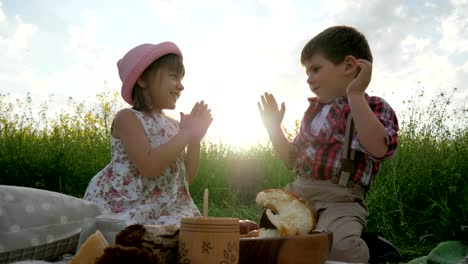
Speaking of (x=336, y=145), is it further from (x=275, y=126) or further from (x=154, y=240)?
(x=154, y=240)

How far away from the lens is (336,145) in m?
2.63

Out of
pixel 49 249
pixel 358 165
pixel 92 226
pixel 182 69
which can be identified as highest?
pixel 182 69

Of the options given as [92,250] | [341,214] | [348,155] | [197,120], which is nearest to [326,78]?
[348,155]

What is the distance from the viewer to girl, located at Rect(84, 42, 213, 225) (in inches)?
117

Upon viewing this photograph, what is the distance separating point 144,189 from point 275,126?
2.74ft

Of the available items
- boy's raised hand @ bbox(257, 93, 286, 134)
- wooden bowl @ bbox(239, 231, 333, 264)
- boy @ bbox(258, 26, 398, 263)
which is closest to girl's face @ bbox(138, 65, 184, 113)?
boy's raised hand @ bbox(257, 93, 286, 134)

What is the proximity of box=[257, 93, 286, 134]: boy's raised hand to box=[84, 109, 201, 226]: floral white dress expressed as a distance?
0.58 m

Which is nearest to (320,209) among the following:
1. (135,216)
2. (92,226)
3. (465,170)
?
(135,216)

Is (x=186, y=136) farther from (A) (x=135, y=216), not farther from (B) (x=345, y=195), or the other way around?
(B) (x=345, y=195)

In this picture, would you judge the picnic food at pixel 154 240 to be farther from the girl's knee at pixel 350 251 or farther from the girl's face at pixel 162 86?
the girl's face at pixel 162 86

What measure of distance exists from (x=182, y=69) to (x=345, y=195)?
1.29m

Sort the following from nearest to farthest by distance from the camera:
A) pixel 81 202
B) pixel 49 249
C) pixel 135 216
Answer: pixel 49 249 → pixel 81 202 → pixel 135 216

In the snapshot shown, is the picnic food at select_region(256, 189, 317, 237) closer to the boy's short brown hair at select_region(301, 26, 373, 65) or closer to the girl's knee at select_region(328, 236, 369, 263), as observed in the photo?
the girl's knee at select_region(328, 236, 369, 263)

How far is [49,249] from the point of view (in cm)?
233
